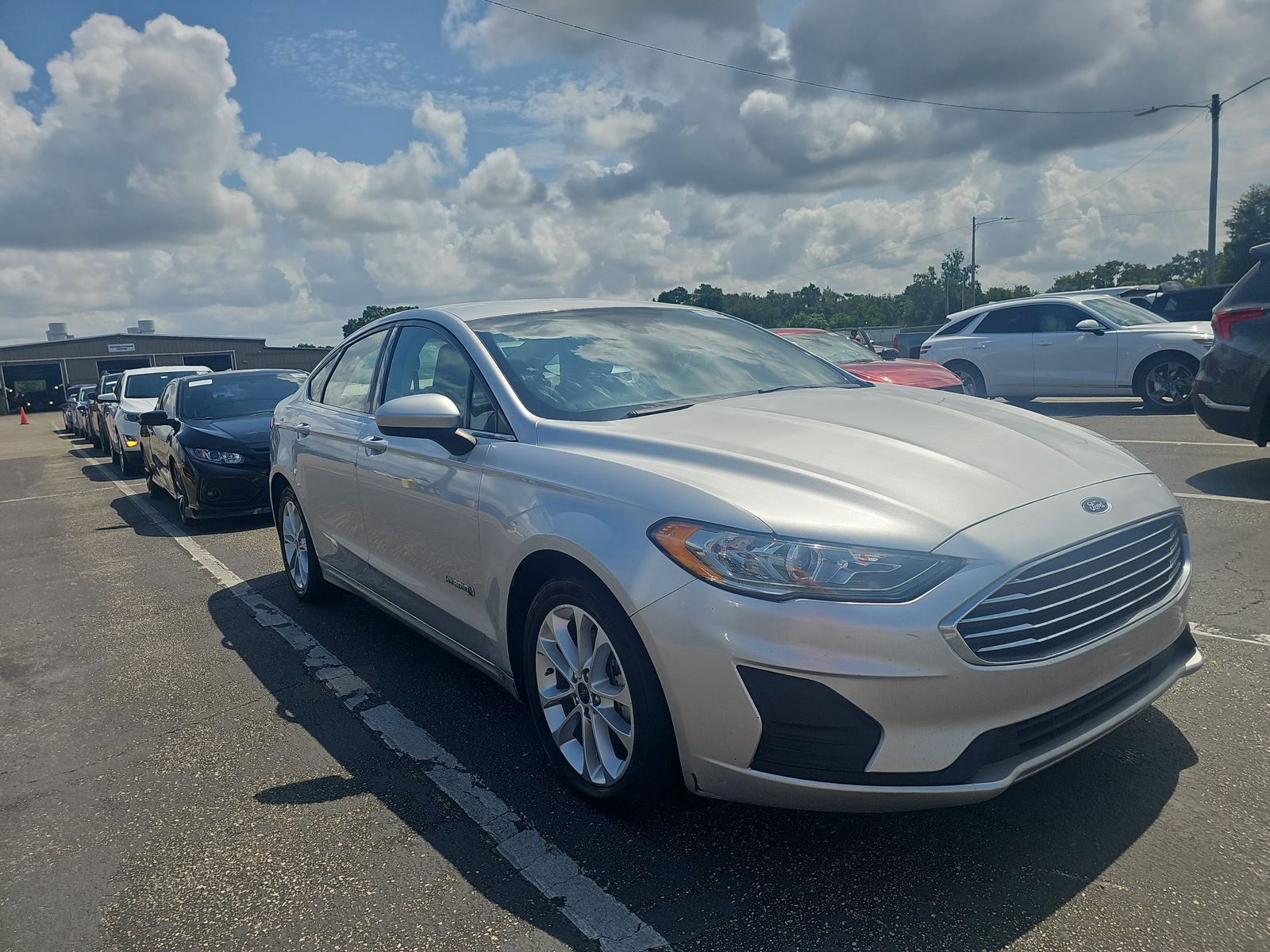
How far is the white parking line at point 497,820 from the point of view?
2.41m

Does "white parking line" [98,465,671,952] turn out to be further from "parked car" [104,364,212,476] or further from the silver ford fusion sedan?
"parked car" [104,364,212,476]

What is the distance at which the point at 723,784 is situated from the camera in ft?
8.26

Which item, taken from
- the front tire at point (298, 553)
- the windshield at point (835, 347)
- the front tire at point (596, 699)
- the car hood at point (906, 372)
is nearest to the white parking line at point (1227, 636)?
the front tire at point (596, 699)

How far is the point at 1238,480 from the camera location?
7.15 meters

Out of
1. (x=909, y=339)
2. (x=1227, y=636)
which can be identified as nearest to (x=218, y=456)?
(x=1227, y=636)

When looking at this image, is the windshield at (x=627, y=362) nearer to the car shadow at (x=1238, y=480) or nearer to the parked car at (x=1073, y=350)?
the car shadow at (x=1238, y=480)

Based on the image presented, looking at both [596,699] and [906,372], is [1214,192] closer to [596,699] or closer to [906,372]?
[906,372]

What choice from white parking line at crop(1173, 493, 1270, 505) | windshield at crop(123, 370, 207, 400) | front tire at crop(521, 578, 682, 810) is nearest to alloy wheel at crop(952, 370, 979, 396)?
white parking line at crop(1173, 493, 1270, 505)

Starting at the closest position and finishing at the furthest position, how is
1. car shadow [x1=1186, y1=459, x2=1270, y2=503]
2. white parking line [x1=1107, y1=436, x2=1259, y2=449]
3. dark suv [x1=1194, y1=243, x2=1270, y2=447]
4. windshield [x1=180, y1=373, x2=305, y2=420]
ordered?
dark suv [x1=1194, y1=243, x2=1270, y2=447] → car shadow [x1=1186, y1=459, x2=1270, y2=503] → white parking line [x1=1107, y1=436, x2=1259, y2=449] → windshield [x1=180, y1=373, x2=305, y2=420]

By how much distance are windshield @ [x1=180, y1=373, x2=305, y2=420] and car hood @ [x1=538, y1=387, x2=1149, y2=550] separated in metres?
7.50

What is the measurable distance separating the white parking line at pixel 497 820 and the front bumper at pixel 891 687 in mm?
418

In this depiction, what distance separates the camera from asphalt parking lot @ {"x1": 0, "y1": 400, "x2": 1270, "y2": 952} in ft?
7.80

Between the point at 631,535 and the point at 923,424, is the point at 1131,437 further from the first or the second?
the point at 631,535

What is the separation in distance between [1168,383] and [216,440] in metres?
11.7
